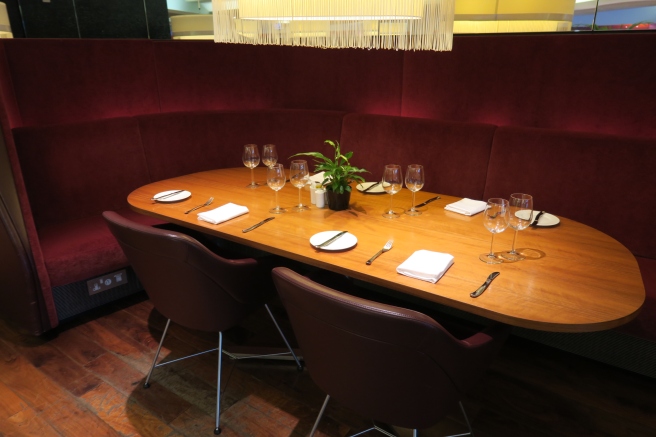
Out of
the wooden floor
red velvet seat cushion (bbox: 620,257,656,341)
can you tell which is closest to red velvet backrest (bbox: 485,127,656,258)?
red velvet seat cushion (bbox: 620,257,656,341)

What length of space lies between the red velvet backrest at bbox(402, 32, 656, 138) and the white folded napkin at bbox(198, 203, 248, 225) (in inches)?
61.4

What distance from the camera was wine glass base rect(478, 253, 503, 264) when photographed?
5.04ft

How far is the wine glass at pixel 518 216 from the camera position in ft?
5.11

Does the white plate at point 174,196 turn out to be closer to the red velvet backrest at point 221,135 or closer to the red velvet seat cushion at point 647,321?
the red velvet backrest at point 221,135

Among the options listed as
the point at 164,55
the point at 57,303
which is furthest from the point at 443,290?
the point at 164,55

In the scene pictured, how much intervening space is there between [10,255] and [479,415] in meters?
2.24

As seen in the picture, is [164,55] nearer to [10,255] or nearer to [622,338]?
[10,255]

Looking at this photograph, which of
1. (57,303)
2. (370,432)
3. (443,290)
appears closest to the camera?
(443,290)

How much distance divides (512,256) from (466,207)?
465mm

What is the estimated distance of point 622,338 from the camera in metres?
1.96

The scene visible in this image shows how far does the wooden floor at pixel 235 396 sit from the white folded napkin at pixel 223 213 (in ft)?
2.36

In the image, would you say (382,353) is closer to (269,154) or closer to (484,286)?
(484,286)

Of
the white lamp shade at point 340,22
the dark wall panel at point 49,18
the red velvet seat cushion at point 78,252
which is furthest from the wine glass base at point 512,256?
the dark wall panel at point 49,18

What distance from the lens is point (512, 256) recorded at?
157 cm
